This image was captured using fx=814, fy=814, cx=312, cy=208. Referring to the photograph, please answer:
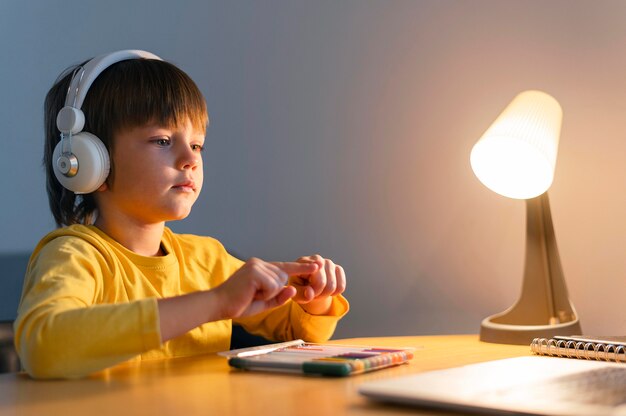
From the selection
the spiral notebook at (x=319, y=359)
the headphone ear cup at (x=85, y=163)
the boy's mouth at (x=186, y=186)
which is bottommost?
the spiral notebook at (x=319, y=359)

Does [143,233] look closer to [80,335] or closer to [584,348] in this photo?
[80,335]

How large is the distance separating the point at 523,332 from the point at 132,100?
63cm

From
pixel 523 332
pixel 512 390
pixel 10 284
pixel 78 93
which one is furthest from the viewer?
pixel 10 284

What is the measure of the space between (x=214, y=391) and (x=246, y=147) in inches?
32.8

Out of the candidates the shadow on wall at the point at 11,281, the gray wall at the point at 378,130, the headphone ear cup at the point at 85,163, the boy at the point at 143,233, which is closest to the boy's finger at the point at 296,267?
the boy at the point at 143,233

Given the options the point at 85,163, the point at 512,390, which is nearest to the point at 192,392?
the point at 512,390

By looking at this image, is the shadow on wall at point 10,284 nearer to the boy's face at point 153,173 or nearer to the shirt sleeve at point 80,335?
the boy's face at point 153,173

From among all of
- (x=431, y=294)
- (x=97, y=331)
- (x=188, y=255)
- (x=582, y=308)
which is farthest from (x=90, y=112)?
(x=582, y=308)

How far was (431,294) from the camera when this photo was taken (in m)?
1.44

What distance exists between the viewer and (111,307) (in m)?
0.81

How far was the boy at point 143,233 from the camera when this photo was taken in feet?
2.91

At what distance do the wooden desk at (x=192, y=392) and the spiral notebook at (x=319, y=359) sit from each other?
0.4 inches

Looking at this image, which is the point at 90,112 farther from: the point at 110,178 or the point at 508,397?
the point at 508,397

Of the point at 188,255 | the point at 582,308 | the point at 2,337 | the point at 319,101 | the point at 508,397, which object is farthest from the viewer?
the point at 319,101
